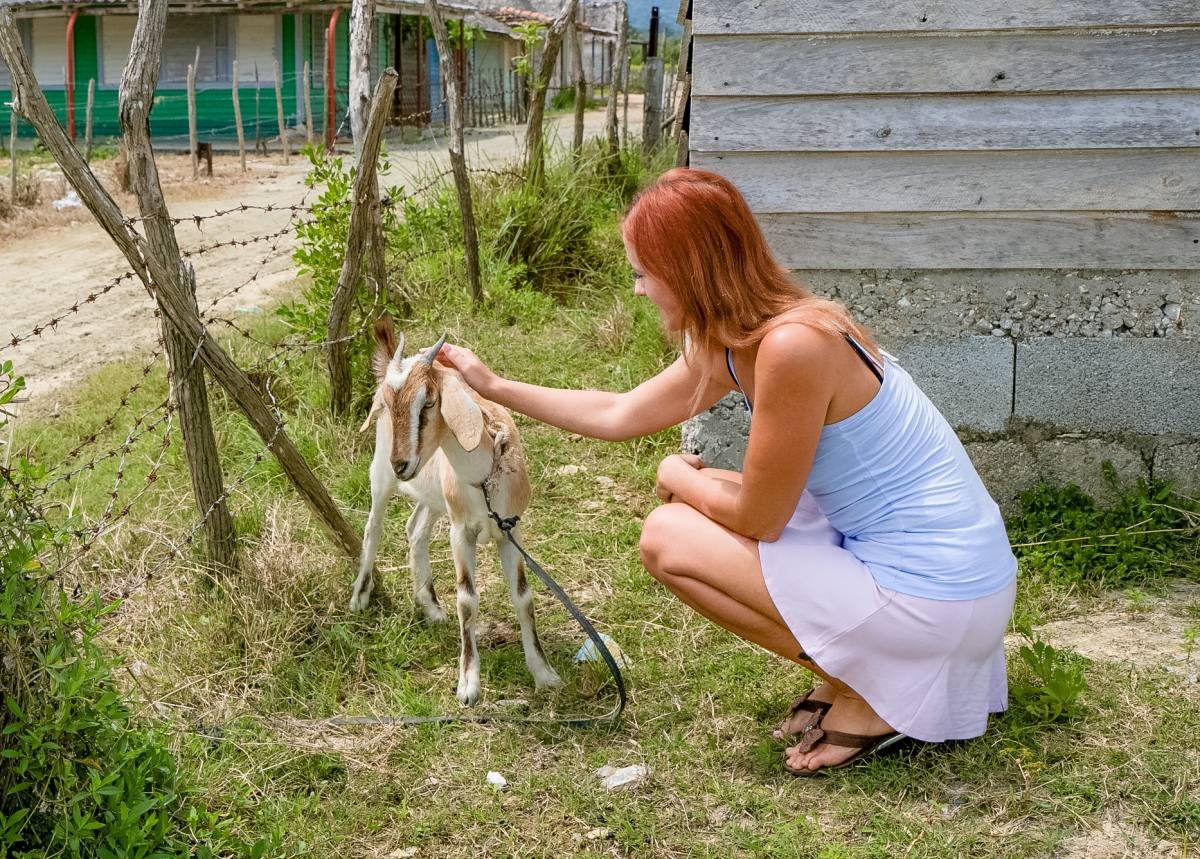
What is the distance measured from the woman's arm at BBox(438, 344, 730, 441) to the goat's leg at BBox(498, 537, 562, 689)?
55 cm

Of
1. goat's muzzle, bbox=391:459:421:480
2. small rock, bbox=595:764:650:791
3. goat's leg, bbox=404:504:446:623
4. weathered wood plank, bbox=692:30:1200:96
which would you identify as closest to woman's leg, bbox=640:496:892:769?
small rock, bbox=595:764:650:791

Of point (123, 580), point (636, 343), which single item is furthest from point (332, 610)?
point (636, 343)

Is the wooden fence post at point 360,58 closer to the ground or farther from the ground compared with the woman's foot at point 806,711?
farther from the ground

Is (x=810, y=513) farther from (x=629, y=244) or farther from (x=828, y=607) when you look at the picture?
(x=629, y=244)

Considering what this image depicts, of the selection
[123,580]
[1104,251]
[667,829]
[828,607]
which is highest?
[1104,251]

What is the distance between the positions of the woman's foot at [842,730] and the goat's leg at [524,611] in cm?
96

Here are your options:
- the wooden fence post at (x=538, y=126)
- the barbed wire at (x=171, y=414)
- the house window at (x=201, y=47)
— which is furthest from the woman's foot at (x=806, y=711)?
the house window at (x=201, y=47)

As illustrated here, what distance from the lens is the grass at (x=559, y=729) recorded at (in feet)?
10.9

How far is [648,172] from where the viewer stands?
11.0 meters

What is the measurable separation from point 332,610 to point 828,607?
199 centimetres

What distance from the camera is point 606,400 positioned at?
3.90m

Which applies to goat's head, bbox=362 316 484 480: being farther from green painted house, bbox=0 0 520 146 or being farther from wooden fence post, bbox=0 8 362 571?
green painted house, bbox=0 0 520 146

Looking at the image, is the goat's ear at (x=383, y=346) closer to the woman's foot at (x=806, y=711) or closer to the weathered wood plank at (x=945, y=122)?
the woman's foot at (x=806, y=711)

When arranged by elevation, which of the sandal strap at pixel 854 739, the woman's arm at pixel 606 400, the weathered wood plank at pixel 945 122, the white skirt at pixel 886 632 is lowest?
the sandal strap at pixel 854 739
